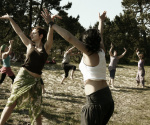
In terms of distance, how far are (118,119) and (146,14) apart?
103ft

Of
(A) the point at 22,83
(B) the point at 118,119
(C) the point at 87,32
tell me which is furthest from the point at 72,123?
(C) the point at 87,32

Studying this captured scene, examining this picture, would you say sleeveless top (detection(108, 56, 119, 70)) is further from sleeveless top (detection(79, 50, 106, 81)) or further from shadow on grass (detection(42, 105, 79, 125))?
sleeveless top (detection(79, 50, 106, 81))

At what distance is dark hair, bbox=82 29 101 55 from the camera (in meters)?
2.09

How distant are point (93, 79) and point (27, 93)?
1434 millimetres

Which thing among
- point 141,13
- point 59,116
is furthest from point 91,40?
point 141,13

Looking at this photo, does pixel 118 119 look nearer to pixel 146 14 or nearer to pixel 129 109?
pixel 129 109

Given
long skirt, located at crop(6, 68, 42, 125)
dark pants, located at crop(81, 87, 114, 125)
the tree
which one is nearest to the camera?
dark pants, located at crop(81, 87, 114, 125)

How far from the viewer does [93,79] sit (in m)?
2.19

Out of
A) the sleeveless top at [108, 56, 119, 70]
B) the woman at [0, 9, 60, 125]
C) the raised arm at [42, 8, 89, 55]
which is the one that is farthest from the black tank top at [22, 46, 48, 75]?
the sleeveless top at [108, 56, 119, 70]

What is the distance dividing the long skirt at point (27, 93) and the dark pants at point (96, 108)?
127 cm

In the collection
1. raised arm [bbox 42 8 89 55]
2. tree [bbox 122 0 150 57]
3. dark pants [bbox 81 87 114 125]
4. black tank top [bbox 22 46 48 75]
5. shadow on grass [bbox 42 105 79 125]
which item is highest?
tree [bbox 122 0 150 57]

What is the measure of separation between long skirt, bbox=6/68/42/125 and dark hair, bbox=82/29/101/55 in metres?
1.46

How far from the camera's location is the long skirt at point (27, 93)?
3011mm

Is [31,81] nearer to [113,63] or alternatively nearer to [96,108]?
[96,108]
